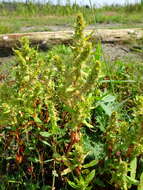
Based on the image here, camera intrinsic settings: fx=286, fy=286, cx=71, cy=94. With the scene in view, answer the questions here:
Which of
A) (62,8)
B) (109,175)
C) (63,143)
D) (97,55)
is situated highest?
(62,8)

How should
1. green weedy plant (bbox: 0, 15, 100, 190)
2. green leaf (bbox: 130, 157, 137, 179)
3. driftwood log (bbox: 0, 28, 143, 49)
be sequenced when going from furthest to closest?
driftwood log (bbox: 0, 28, 143, 49) < green leaf (bbox: 130, 157, 137, 179) < green weedy plant (bbox: 0, 15, 100, 190)

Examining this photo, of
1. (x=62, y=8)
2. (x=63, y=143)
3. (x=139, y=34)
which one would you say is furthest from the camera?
(x=62, y=8)

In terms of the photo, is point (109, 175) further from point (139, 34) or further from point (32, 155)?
point (139, 34)

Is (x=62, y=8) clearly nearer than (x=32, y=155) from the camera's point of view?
No

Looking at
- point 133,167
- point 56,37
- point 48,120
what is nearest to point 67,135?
point 48,120

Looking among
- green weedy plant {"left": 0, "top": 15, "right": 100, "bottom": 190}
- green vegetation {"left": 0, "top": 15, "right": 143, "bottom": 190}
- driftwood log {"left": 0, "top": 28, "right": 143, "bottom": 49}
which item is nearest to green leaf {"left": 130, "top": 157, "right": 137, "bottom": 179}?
green vegetation {"left": 0, "top": 15, "right": 143, "bottom": 190}

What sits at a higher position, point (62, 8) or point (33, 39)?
point (62, 8)

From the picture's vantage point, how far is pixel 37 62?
150 centimetres

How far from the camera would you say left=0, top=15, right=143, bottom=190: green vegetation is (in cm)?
108

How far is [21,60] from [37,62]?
0.32m

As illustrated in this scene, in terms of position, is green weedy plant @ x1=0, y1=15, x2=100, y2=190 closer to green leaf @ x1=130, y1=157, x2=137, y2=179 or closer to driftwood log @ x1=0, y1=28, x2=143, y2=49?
green leaf @ x1=130, y1=157, x2=137, y2=179

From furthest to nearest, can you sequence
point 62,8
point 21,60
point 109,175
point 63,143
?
1. point 62,8
2. point 63,143
3. point 109,175
4. point 21,60

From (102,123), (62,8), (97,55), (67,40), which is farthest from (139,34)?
(62,8)

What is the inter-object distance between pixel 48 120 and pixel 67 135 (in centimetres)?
17
